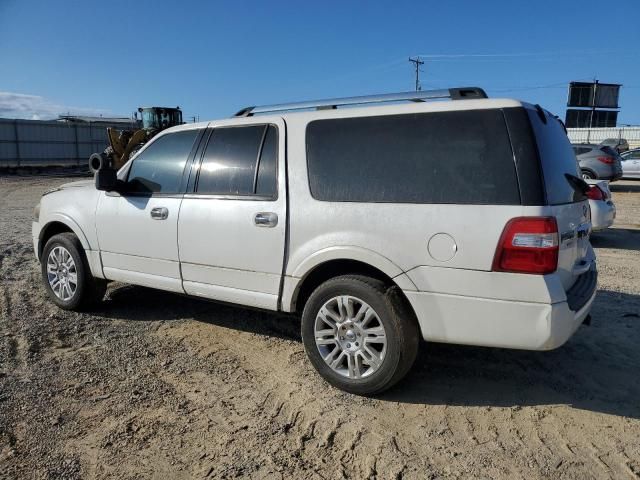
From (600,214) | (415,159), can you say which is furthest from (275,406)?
(600,214)

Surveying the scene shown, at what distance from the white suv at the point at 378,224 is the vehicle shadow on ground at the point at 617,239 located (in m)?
6.20

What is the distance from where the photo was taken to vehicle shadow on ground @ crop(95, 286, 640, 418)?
12.1ft

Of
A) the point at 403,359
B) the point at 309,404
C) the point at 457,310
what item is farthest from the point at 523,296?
the point at 309,404

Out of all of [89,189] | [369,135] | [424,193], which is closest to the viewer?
[424,193]

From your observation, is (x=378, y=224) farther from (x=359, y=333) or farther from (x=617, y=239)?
(x=617, y=239)

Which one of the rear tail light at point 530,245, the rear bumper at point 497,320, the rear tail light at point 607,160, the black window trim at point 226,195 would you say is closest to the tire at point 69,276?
the black window trim at point 226,195

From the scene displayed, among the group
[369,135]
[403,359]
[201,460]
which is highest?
[369,135]

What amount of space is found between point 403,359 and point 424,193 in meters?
1.08

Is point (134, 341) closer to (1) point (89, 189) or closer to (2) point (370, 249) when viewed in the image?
(1) point (89, 189)

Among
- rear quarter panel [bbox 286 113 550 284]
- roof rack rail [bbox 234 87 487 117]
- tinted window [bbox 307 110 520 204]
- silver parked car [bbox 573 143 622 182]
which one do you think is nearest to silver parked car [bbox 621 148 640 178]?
silver parked car [bbox 573 143 622 182]

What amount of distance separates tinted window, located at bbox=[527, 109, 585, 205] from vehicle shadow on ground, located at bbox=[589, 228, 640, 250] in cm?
650

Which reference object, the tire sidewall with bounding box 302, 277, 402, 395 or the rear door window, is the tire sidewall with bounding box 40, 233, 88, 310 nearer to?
the rear door window

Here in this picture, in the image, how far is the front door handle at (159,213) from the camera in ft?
14.9

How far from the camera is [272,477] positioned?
2.82 m
